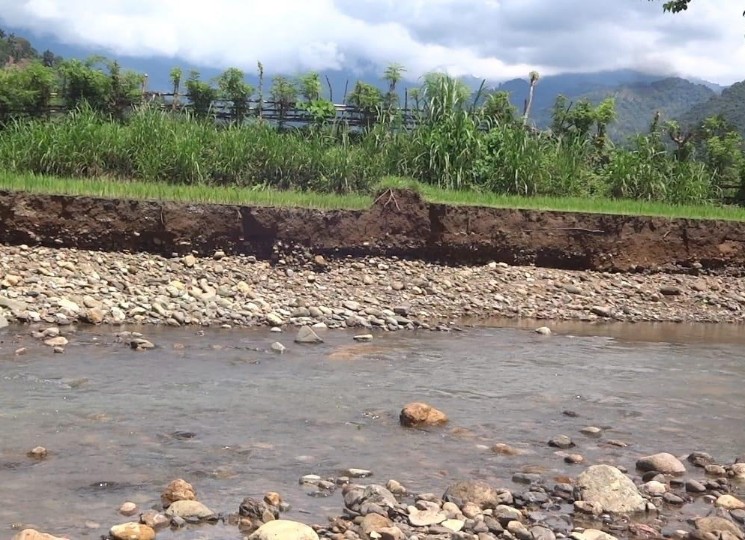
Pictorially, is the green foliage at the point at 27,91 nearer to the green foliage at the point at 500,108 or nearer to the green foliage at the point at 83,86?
the green foliage at the point at 83,86

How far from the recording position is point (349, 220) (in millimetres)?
12180

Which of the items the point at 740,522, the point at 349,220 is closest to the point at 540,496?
the point at 740,522

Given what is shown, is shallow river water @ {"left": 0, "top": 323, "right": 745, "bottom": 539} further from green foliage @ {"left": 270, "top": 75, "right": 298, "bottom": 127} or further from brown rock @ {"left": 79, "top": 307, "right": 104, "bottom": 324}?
green foliage @ {"left": 270, "top": 75, "right": 298, "bottom": 127}

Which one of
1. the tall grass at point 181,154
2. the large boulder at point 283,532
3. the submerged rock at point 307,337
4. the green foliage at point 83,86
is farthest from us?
the green foliage at point 83,86

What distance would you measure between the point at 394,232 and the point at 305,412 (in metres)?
6.69

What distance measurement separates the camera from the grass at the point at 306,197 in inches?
447

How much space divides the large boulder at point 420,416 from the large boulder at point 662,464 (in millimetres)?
1461

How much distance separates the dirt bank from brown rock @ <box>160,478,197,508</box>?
290 inches

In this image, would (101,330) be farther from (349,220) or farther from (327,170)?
(327,170)

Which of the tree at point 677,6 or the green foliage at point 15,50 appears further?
the green foliage at point 15,50

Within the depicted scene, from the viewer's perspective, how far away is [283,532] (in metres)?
3.74

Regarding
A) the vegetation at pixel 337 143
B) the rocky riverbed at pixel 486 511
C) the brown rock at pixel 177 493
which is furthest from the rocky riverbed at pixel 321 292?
the brown rock at pixel 177 493

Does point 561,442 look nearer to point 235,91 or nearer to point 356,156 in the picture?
point 356,156

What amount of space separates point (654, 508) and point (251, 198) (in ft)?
28.3
